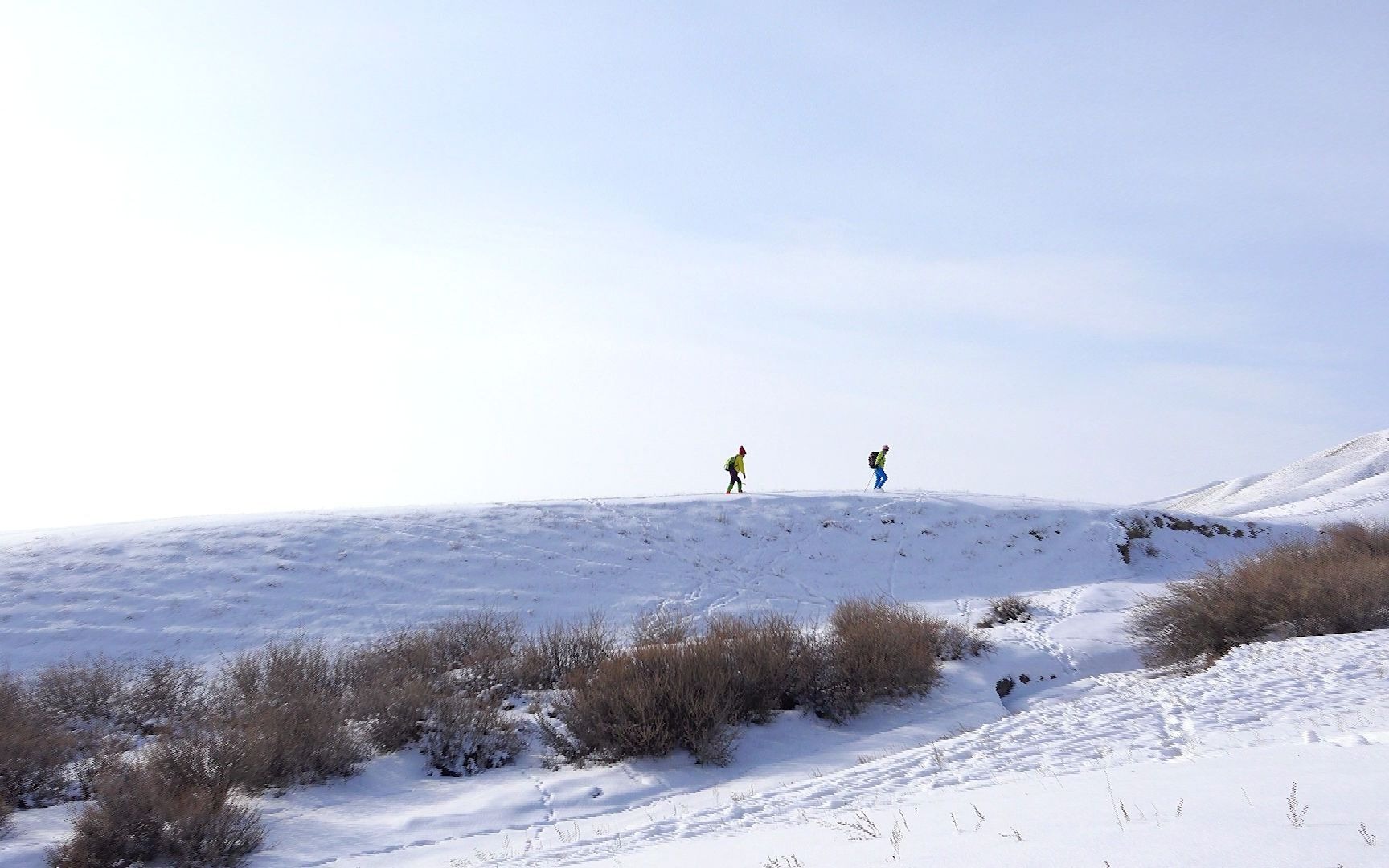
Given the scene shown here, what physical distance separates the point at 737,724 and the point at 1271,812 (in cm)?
809

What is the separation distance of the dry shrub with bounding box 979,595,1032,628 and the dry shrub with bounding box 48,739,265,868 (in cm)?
1388

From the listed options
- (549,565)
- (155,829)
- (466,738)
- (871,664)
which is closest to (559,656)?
(466,738)

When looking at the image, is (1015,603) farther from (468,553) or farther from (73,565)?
(73,565)

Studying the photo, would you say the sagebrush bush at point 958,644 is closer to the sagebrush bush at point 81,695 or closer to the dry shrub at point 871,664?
the dry shrub at point 871,664

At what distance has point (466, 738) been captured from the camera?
11.3 metres

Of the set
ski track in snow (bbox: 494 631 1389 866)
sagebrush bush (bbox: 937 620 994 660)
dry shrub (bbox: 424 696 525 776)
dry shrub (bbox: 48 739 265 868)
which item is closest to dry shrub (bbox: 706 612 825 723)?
ski track in snow (bbox: 494 631 1389 866)

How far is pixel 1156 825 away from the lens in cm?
441

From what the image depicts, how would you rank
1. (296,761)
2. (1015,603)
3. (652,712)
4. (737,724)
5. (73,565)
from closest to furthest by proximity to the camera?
(296,761), (652,712), (737,724), (1015,603), (73,565)

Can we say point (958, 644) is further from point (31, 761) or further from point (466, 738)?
point (31, 761)

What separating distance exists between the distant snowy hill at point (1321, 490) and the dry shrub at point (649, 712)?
87.3ft

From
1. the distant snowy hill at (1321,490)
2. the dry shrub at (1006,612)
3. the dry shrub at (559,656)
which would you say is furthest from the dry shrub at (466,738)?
the distant snowy hill at (1321,490)

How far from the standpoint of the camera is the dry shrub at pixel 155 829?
7.98 m

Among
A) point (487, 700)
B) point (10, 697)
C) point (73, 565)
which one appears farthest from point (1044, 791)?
point (73, 565)

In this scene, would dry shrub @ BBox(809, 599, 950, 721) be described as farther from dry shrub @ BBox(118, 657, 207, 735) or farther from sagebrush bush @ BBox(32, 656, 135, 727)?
sagebrush bush @ BBox(32, 656, 135, 727)
